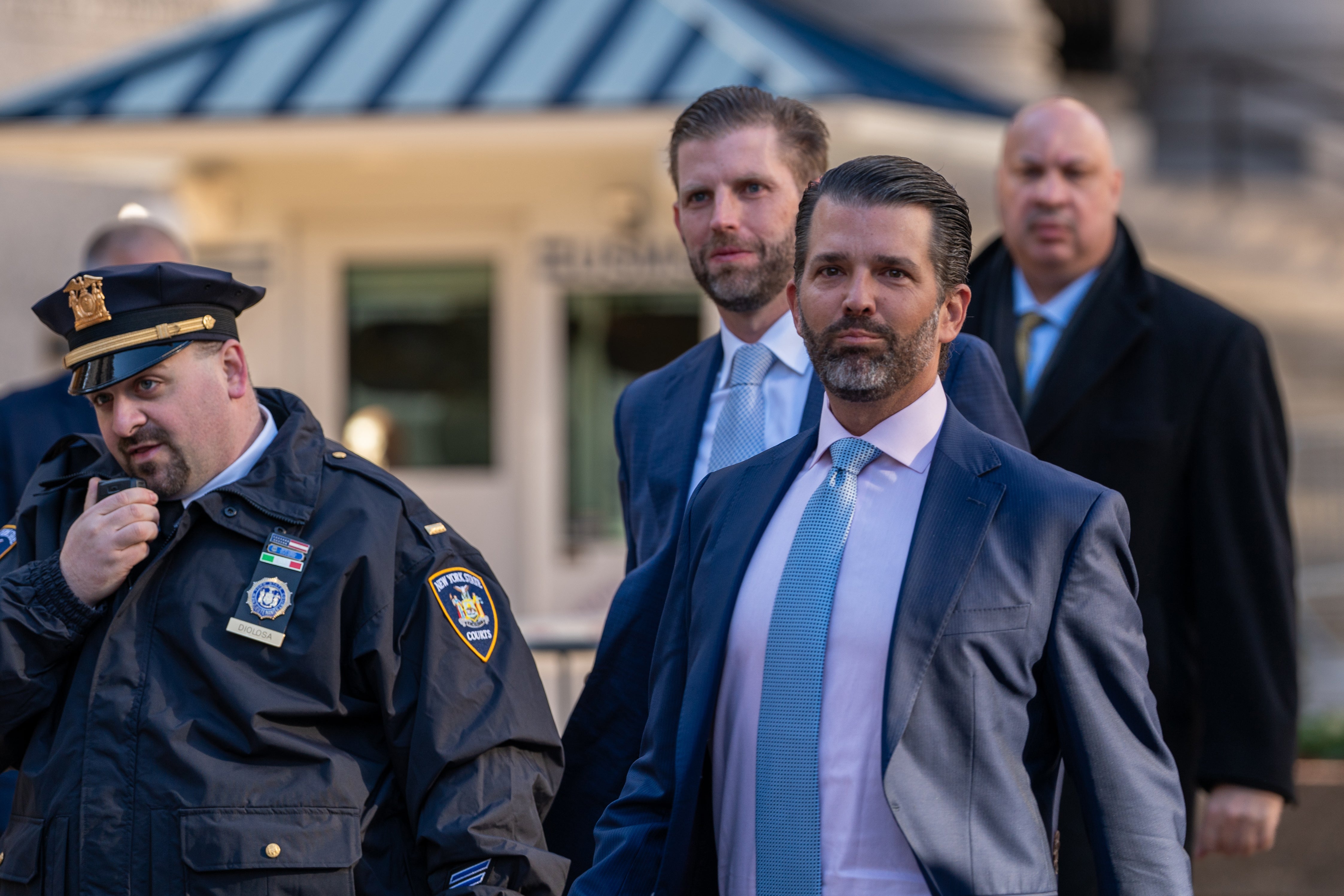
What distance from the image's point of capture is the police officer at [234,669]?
2656 mm

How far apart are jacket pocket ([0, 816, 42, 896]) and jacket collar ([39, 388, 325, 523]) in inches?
24.9

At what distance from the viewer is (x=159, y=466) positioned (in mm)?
2863

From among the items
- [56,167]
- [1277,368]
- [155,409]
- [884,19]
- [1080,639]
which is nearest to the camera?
[1080,639]

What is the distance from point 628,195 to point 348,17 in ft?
5.99

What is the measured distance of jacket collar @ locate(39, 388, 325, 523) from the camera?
9.23 ft

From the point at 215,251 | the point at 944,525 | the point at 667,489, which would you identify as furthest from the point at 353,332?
the point at 944,525

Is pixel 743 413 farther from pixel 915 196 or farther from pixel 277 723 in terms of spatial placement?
pixel 277 723

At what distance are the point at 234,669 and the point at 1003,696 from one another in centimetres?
127

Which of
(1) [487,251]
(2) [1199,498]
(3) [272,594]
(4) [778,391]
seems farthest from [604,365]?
(3) [272,594]

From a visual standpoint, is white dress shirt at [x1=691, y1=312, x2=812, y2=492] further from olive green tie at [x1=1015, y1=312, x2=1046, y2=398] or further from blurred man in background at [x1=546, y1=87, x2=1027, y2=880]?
olive green tie at [x1=1015, y1=312, x2=1046, y2=398]

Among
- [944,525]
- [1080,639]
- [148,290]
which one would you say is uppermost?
[148,290]

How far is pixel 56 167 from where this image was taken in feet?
28.0

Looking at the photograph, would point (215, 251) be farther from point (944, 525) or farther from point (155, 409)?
point (944, 525)

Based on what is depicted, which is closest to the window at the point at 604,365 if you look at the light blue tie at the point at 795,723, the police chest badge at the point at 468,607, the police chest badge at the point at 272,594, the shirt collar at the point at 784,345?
the shirt collar at the point at 784,345
